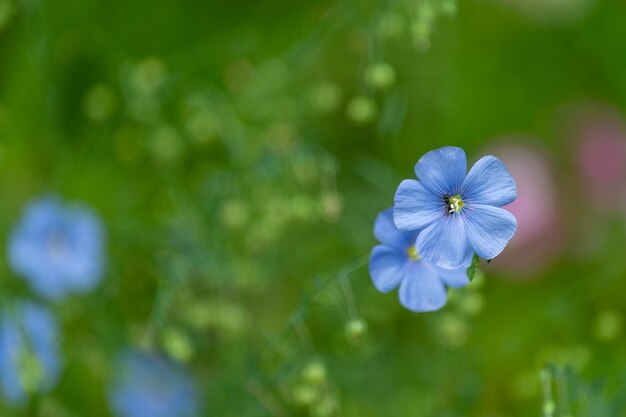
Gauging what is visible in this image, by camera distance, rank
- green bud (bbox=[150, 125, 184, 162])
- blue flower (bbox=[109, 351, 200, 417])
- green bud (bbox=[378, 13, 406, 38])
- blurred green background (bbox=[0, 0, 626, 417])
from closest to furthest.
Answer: green bud (bbox=[378, 13, 406, 38])
blurred green background (bbox=[0, 0, 626, 417])
green bud (bbox=[150, 125, 184, 162])
blue flower (bbox=[109, 351, 200, 417])

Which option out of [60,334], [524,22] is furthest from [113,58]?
[524,22]

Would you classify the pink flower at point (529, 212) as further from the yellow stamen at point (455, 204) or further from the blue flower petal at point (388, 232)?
the yellow stamen at point (455, 204)

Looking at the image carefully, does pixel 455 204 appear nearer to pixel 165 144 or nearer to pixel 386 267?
pixel 386 267

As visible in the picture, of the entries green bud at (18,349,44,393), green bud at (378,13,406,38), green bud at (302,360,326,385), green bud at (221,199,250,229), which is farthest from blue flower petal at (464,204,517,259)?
green bud at (18,349,44,393)

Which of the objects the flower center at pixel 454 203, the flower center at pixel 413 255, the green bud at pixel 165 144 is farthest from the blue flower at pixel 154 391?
the flower center at pixel 454 203

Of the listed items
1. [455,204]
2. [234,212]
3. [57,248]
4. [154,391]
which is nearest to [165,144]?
[234,212]

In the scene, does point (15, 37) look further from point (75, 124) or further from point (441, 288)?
point (441, 288)

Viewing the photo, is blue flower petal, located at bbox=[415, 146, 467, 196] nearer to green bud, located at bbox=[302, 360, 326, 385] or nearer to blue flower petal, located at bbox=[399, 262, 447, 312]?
blue flower petal, located at bbox=[399, 262, 447, 312]
